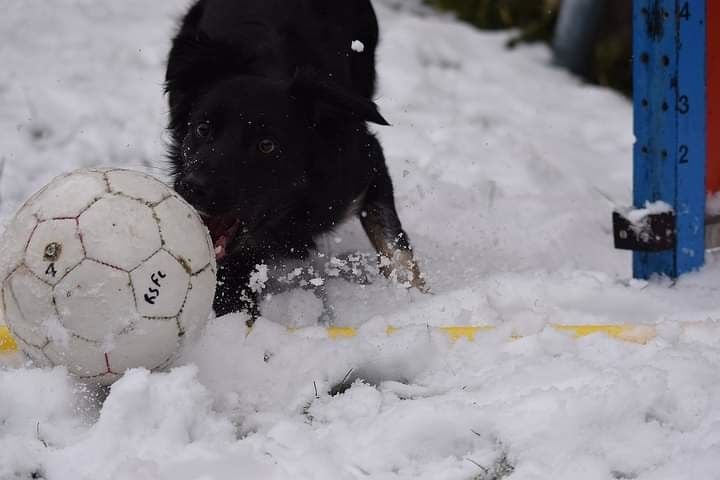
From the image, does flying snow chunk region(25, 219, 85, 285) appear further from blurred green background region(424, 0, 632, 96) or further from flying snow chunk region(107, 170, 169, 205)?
blurred green background region(424, 0, 632, 96)

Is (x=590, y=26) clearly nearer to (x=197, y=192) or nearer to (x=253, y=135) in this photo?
(x=253, y=135)

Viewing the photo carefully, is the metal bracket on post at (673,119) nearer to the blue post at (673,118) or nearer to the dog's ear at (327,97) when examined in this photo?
the blue post at (673,118)

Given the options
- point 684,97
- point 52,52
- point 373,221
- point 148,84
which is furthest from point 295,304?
point 52,52

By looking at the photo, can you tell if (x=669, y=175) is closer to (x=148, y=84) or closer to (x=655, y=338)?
(x=655, y=338)

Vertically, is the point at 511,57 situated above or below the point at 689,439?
below

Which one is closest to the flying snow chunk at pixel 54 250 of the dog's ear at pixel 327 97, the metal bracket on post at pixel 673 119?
the dog's ear at pixel 327 97

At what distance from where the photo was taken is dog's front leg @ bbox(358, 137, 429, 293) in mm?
3621

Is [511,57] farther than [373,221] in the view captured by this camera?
Yes

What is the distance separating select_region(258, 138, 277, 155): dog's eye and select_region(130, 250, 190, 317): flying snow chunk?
2.91ft

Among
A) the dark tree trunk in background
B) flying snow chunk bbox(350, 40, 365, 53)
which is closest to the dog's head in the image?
flying snow chunk bbox(350, 40, 365, 53)

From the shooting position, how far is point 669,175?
3.28 metres

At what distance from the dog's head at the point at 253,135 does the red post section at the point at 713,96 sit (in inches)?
49.2

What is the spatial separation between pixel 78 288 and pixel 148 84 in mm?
4060

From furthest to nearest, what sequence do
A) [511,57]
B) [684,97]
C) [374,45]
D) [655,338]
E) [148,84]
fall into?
[511,57]
[148,84]
[374,45]
[684,97]
[655,338]
